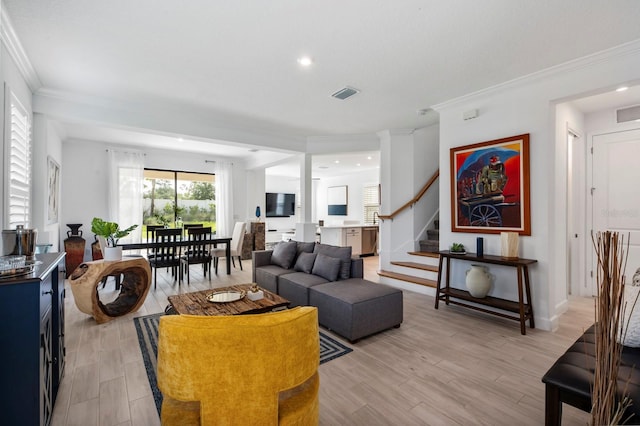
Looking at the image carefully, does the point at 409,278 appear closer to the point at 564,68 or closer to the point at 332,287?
the point at 332,287

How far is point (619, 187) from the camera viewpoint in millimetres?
3887

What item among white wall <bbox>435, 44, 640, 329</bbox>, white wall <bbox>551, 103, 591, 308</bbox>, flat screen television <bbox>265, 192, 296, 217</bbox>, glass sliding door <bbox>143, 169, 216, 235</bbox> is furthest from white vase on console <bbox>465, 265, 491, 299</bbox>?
flat screen television <bbox>265, 192, 296, 217</bbox>

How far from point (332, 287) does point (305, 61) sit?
2.29m

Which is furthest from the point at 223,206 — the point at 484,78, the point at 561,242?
the point at 561,242

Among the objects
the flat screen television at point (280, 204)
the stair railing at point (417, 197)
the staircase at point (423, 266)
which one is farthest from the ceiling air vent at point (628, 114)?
the flat screen television at point (280, 204)

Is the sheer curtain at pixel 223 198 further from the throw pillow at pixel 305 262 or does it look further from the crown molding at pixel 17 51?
the crown molding at pixel 17 51

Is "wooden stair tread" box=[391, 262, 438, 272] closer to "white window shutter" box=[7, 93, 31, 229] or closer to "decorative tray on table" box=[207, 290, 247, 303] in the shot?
"decorative tray on table" box=[207, 290, 247, 303]

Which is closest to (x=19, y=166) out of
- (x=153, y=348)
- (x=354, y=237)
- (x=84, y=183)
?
(x=153, y=348)

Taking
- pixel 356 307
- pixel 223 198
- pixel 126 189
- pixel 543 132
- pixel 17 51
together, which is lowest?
pixel 356 307

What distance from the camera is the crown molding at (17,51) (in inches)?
84.5

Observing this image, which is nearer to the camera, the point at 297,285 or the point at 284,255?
the point at 297,285

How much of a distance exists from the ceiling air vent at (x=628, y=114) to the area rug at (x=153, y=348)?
14.9 feet

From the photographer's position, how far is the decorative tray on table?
8.76 feet

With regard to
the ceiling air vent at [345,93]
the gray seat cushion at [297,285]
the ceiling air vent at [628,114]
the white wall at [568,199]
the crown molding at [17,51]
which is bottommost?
the gray seat cushion at [297,285]
